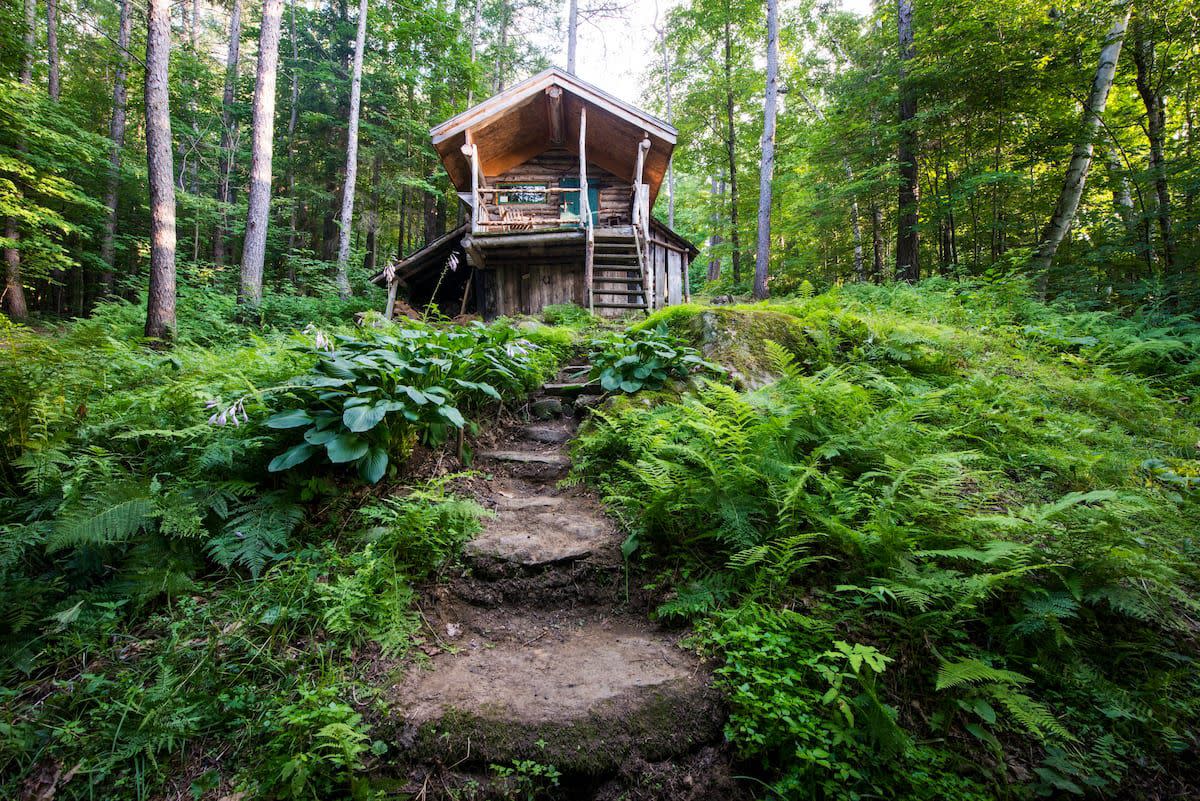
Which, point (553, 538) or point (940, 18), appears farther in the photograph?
point (940, 18)

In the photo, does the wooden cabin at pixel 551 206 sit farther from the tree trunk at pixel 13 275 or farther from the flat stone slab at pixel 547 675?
the flat stone slab at pixel 547 675

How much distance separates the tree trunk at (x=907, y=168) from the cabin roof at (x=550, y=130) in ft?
16.7

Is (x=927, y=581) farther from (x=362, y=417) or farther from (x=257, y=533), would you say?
(x=257, y=533)

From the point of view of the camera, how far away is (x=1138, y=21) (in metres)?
7.39

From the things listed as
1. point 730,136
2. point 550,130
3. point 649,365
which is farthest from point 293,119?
point 649,365

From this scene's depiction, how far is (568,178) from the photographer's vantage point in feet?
43.3

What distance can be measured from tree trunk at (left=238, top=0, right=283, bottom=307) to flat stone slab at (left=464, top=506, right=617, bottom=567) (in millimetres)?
11497

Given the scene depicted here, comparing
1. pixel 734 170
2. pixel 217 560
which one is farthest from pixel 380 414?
pixel 734 170

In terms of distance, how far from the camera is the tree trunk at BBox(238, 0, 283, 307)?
1034 cm

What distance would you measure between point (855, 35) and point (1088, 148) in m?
13.1

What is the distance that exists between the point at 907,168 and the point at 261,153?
613 inches

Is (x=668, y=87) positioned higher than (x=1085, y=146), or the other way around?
(x=668, y=87)

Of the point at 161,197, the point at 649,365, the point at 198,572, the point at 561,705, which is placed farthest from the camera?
the point at 161,197

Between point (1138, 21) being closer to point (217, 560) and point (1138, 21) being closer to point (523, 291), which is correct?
point (523, 291)
